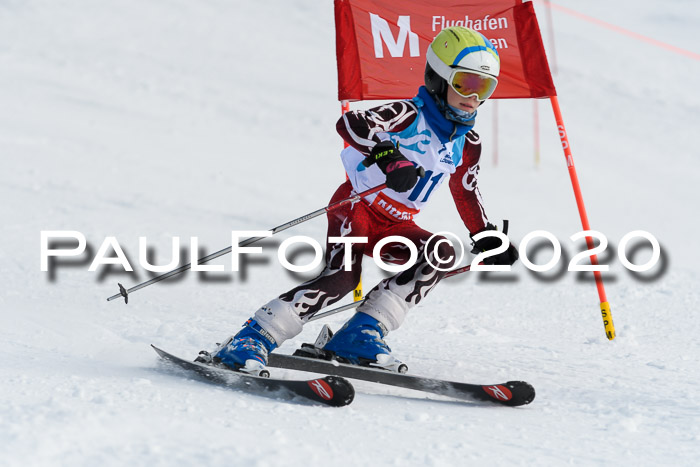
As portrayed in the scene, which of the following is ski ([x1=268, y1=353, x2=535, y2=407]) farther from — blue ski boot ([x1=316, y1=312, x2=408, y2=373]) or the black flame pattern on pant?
the black flame pattern on pant

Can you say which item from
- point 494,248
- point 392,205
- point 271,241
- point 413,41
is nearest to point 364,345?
point 392,205

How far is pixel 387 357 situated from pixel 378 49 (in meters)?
2.44

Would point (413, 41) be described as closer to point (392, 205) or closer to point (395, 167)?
point (392, 205)

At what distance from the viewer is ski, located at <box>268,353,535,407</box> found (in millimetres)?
3152

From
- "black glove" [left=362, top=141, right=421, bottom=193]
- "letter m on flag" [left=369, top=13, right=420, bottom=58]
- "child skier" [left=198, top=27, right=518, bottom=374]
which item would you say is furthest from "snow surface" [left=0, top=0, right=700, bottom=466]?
"letter m on flag" [left=369, top=13, right=420, bottom=58]

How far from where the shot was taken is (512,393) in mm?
3148

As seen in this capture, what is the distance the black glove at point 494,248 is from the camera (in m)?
3.75

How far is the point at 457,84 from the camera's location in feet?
11.2

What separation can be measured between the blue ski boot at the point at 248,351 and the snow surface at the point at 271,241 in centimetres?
17

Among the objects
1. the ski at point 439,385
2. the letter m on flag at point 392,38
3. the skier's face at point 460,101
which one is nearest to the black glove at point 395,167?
the skier's face at point 460,101

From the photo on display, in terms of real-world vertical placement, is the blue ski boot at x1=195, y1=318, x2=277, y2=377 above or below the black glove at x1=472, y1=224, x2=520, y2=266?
below

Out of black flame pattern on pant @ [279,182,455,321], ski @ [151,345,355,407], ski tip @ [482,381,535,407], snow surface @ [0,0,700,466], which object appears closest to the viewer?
snow surface @ [0,0,700,466]

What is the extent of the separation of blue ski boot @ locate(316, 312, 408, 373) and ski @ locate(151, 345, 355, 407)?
455 mm

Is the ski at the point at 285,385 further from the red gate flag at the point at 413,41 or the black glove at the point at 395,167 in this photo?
the red gate flag at the point at 413,41
